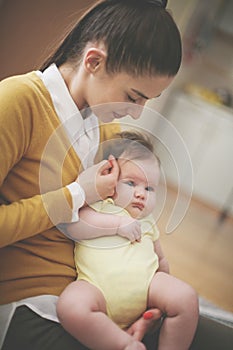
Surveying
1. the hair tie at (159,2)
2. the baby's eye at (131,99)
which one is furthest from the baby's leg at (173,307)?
the hair tie at (159,2)

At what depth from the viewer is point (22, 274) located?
0.53 m

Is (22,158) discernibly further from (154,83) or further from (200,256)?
(200,256)

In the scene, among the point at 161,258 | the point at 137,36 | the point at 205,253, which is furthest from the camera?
the point at 205,253

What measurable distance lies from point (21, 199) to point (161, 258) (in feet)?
0.65

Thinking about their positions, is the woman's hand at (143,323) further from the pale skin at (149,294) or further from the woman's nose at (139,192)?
the woman's nose at (139,192)

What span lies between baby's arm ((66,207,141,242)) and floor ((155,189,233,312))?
0.40 feet

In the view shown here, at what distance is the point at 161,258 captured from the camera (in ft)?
1.89

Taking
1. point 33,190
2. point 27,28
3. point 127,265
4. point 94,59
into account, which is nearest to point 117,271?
point 127,265

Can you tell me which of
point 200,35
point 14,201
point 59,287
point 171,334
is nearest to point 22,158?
point 14,201

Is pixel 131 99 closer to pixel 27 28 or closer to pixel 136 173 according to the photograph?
pixel 136 173

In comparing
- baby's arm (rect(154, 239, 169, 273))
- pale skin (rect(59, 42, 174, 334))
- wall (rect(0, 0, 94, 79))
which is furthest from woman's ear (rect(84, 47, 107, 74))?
baby's arm (rect(154, 239, 169, 273))

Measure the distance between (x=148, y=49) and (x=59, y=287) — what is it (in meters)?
0.29

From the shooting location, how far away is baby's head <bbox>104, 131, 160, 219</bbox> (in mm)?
505

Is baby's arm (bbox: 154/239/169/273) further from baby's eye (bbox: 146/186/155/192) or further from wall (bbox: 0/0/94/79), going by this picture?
wall (bbox: 0/0/94/79)
